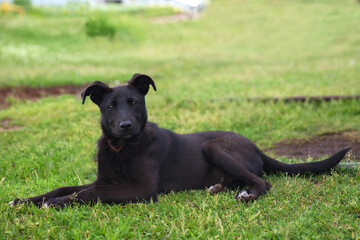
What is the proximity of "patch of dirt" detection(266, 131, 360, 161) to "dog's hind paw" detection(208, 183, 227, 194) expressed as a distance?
179 cm

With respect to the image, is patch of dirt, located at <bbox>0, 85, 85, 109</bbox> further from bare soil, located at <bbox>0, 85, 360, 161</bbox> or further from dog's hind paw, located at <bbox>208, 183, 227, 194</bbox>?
dog's hind paw, located at <bbox>208, 183, 227, 194</bbox>

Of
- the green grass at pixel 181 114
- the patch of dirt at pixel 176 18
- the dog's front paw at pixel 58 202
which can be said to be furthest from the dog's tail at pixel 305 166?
the patch of dirt at pixel 176 18

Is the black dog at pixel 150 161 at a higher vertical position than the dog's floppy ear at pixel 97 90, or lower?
lower

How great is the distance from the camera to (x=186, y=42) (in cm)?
2089

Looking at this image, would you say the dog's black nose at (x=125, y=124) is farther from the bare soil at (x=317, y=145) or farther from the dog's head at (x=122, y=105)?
the bare soil at (x=317, y=145)

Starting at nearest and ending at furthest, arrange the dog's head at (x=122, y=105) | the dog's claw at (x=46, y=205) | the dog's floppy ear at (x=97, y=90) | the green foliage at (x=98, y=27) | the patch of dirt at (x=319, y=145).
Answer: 1. the dog's claw at (x=46, y=205)
2. the dog's head at (x=122, y=105)
3. the dog's floppy ear at (x=97, y=90)
4. the patch of dirt at (x=319, y=145)
5. the green foliage at (x=98, y=27)

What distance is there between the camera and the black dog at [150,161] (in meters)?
4.07

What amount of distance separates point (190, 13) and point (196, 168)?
24.7 meters

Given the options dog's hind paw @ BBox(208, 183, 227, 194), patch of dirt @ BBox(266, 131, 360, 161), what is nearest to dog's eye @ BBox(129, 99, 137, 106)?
dog's hind paw @ BBox(208, 183, 227, 194)

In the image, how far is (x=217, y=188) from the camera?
4.50 m

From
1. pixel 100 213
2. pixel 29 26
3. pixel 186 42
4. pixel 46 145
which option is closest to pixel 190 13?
pixel 186 42

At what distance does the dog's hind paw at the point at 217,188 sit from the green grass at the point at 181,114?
12 cm

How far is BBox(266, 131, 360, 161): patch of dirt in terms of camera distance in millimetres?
6012

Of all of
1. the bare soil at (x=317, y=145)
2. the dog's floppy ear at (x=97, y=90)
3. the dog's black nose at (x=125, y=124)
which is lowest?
the bare soil at (x=317, y=145)
